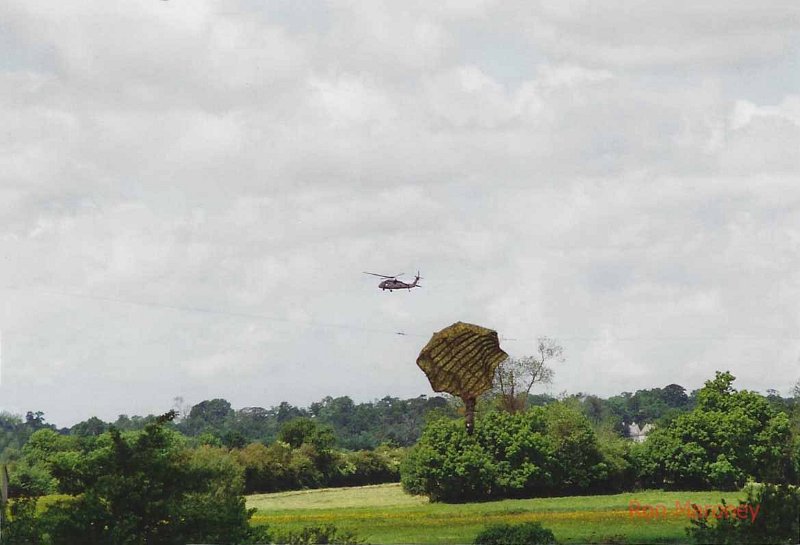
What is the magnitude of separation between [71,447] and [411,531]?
3881 centimetres

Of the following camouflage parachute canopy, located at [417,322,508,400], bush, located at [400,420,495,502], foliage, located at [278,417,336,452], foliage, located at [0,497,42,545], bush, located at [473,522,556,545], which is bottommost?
bush, located at [473,522,556,545]

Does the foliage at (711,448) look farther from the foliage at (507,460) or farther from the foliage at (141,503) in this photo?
the foliage at (141,503)

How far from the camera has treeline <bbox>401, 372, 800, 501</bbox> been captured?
71062 mm

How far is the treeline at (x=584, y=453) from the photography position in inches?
2798

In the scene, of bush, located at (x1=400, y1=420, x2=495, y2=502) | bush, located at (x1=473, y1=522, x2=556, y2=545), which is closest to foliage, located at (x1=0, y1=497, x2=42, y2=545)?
bush, located at (x1=473, y1=522, x2=556, y2=545)

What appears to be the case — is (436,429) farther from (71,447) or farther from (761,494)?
(761,494)

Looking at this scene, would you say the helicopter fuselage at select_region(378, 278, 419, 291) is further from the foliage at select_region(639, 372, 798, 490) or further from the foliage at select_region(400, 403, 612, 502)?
the foliage at select_region(639, 372, 798, 490)

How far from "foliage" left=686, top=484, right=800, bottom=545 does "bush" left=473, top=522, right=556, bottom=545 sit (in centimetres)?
811

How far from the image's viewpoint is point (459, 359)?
132ft

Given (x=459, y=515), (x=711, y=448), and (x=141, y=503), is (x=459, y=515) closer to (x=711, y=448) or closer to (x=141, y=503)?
(x=711, y=448)

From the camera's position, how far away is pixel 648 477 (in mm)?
78062

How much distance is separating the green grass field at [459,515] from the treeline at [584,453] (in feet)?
6.20

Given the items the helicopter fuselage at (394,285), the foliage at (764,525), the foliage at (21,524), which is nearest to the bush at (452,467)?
the helicopter fuselage at (394,285)

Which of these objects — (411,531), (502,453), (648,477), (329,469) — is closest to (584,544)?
(411,531)
